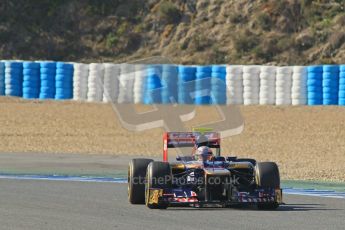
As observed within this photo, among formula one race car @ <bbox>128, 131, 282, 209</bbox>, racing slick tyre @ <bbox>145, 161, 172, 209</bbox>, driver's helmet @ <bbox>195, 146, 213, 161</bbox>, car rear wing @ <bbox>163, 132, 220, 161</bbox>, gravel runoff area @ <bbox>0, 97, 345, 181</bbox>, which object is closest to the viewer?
formula one race car @ <bbox>128, 131, 282, 209</bbox>

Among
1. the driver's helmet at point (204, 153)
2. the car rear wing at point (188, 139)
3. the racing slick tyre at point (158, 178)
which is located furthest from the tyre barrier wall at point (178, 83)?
the racing slick tyre at point (158, 178)

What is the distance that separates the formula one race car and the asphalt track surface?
5.6 inches

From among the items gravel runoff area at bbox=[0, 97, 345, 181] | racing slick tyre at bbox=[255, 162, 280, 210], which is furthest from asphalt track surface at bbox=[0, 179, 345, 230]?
gravel runoff area at bbox=[0, 97, 345, 181]

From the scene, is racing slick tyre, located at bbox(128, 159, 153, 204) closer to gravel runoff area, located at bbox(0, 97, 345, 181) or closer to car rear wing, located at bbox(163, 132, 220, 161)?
car rear wing, located at bbox(163, 132, 220, 161)

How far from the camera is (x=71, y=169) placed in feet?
65.0

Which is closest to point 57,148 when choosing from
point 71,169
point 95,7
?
point 71,169

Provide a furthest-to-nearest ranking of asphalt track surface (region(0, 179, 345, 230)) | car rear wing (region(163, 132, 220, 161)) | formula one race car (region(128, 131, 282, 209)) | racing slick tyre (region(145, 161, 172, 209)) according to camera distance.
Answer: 1. car rear wing (region(163, 132, 220, 161))
2. racing slick tyre (region(145, 161, 172, 209))
3. formula one race car (region(128, 131, 282, 209))
4. asphalt track surface (region(0, 179, 345, 230))

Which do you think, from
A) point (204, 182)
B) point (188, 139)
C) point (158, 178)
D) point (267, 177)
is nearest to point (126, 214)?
point (158, 178)

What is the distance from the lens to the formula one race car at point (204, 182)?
12930 mm

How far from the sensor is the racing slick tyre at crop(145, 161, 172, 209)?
42.9 ft

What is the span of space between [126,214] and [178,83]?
22845 millimetres

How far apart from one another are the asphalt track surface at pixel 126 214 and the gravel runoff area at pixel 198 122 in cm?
498

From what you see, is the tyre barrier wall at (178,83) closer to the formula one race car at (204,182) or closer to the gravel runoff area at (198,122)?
the gravel runoff area at (198,122)

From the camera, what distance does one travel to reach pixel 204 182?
1302 centimetres
